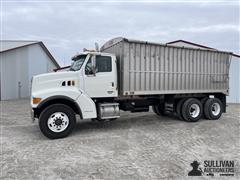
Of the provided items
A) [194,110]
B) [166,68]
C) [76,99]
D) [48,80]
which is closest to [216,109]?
[194,110]

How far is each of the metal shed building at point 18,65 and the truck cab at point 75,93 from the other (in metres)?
14.2

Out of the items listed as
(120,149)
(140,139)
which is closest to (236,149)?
(140,139)

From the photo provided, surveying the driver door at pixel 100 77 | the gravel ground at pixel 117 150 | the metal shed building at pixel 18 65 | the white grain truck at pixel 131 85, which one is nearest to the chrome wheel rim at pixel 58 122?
the white grain truck at pixel 131 85

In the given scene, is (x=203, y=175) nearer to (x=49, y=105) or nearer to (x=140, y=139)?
(x=140, y=139)

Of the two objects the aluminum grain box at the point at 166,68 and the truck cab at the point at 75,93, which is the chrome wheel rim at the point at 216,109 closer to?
the aluminum grain box at the point at 166,68

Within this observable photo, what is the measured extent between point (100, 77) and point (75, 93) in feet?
3.25

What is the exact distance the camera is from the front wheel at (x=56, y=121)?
21.3ft

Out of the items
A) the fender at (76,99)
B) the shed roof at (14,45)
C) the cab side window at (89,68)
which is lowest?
the fender at (76,99)

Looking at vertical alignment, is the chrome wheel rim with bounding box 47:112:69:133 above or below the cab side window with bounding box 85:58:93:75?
below

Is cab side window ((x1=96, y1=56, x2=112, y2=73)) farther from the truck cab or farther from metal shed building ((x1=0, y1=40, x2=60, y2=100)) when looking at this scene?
metal shed building ((x1=0, y1=40, x2=60, y2=100))

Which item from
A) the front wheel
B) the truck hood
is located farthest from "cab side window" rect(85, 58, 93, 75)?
the front wheel

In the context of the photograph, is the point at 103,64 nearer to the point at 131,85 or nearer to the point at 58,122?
the point at 131,85

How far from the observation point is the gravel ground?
4.29 metres

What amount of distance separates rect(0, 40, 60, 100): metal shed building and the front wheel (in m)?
14.4
